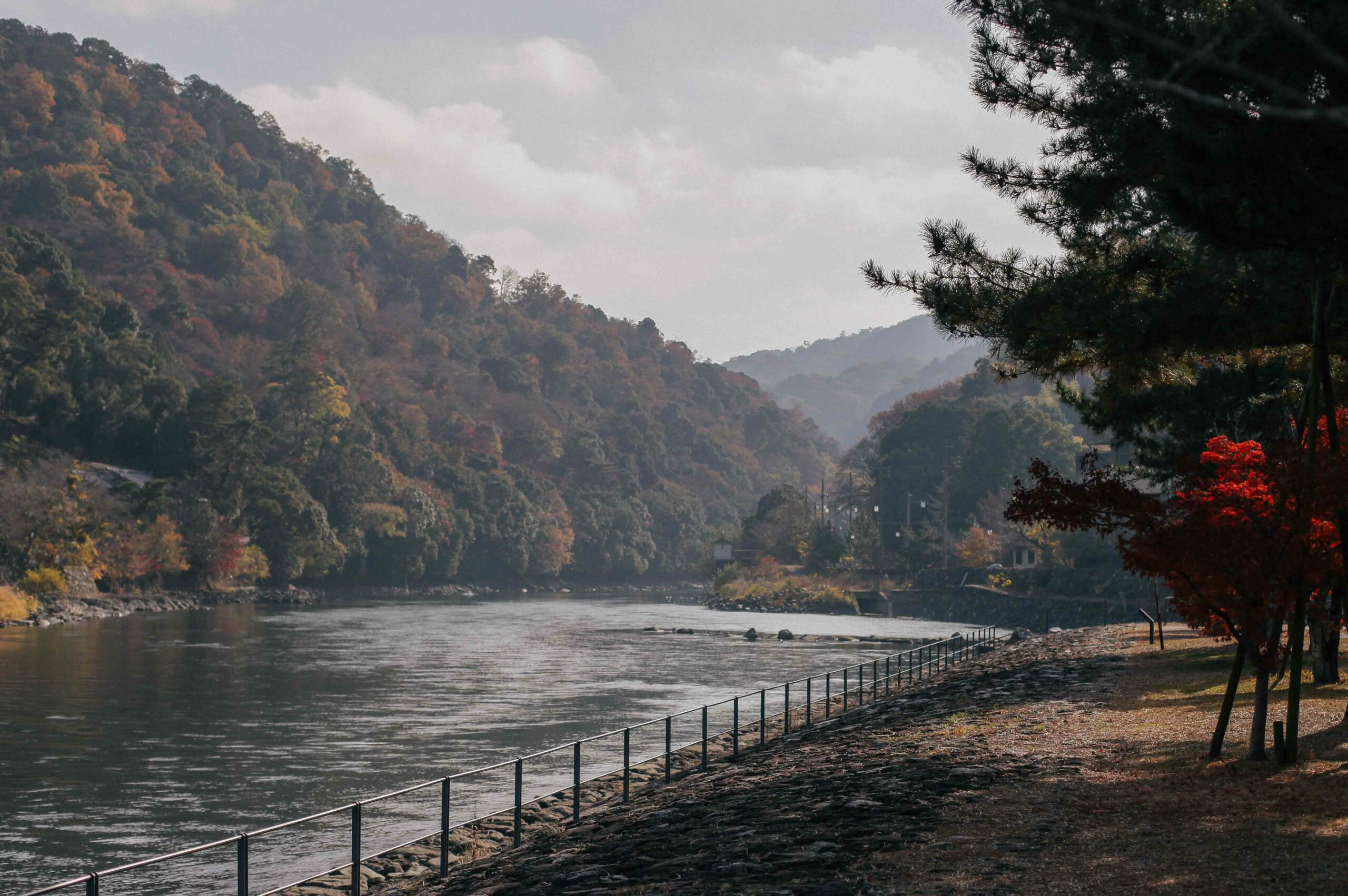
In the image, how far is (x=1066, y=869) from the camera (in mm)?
11086

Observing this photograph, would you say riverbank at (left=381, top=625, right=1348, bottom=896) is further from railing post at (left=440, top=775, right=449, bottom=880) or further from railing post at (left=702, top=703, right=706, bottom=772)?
railing post at (left=702, top=703, right=706, bottom=772)

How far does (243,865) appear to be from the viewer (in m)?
11.7

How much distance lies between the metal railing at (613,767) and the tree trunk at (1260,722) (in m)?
7.75

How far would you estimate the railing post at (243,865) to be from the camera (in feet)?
38.0

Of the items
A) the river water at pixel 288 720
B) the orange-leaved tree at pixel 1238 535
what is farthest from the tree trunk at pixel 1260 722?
the river water at pixel 288 720

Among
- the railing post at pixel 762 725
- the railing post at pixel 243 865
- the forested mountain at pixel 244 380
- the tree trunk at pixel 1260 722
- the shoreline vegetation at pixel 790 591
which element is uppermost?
the forested mountain at pixel 244 380

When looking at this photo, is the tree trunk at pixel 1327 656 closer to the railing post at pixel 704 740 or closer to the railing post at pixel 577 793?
the railing post at pixel 704 740

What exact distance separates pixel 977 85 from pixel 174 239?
147 metres

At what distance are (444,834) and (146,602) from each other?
77.7 m

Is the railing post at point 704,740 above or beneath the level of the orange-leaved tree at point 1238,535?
→ beneath

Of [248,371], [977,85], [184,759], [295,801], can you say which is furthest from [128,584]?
[977,85]

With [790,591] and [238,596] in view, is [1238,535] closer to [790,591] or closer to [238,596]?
[238,596]

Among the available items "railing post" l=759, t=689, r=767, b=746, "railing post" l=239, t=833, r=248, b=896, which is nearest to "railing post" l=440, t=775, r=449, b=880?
"railing post" l=239, t=833, r=248, b=896

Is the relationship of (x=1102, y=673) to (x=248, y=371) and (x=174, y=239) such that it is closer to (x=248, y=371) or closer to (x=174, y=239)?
(x=248, y=371)
